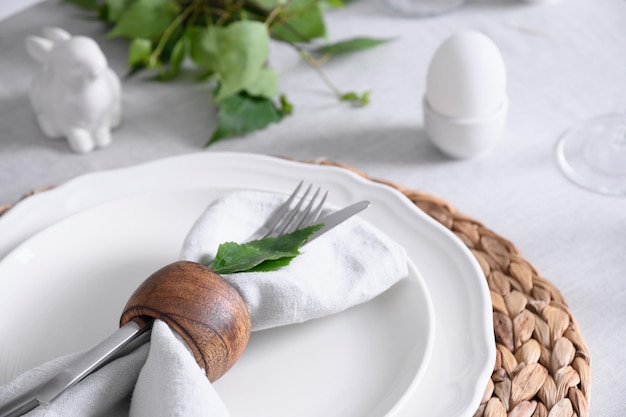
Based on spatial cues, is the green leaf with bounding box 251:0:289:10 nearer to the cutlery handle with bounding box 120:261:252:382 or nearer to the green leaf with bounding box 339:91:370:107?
the green leaf with bounding box 339:91:370:107

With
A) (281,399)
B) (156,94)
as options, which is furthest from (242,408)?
(156,94)

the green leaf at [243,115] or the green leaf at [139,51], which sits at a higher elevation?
the green leaf at [139,51]

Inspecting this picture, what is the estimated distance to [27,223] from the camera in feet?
2.02

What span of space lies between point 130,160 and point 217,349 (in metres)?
0.40

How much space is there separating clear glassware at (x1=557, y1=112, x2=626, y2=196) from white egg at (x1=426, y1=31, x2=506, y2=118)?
95 mm

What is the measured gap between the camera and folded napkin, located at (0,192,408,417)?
0.43 m

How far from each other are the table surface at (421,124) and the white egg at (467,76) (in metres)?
0.06

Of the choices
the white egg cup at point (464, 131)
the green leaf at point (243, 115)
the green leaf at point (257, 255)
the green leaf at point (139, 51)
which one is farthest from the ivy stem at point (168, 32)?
the green leaf at point (257, 255)

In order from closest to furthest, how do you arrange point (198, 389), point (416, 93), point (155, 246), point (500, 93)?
point (198, 389) < point (155, 246) < point (500, 93) < point (416, 93)

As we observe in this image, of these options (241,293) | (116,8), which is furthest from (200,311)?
(116,8)

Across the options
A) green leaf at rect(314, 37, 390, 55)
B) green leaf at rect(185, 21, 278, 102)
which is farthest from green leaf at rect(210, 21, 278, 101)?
green leaf at rect(314, 37, 390, 55)

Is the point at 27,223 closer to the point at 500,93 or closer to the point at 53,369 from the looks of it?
the point at 53,369

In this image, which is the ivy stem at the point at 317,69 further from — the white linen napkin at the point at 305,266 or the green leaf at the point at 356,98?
the white linen napkin at the point at 305,266

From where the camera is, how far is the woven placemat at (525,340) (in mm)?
513
